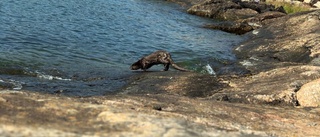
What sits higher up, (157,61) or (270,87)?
(270,87)

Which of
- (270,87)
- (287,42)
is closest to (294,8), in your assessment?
(287,42)

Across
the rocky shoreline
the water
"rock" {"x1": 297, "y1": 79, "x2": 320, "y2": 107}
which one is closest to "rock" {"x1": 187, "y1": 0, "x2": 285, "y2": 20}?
the water

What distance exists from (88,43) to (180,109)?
664 inches

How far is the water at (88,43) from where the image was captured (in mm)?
15211

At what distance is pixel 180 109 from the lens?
21.4ft

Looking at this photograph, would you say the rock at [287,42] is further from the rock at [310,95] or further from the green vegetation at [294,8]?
the green vegetation at [294,8]

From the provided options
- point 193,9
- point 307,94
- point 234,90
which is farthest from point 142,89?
point 193,9

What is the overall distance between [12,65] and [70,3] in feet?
66.8

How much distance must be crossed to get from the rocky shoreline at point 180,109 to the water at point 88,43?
271 centimetres

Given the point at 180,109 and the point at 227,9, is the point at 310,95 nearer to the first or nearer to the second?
the point at 180,109

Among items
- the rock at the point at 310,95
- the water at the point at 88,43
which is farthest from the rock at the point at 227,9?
the rock at the point at 310,95

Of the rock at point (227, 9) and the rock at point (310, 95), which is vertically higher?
the rock at point (227, 9)

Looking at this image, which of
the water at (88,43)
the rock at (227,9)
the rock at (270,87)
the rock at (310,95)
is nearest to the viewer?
the rock at (310,95)

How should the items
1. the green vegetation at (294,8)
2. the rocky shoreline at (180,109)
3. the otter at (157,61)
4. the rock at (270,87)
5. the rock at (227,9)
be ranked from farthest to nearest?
the green vegetation at (294,8)
the rock at (227,9)
the otter at (157,61)
the rock at (270,87)
the rocky shoreline at (180,109)
